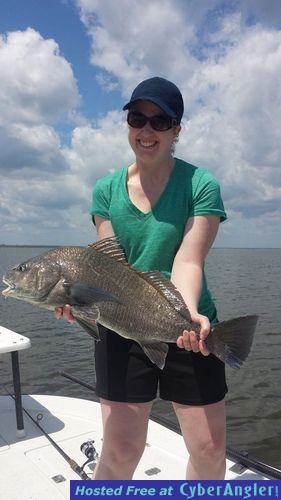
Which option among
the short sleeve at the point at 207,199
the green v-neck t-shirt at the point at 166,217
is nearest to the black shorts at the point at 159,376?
the green v-neck t-shirt at the point at 166,217

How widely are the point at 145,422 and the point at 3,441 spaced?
9.09ft

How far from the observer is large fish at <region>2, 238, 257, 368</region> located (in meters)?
3.30

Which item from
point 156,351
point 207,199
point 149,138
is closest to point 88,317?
point 156,351

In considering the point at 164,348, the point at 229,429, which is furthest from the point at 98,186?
the point at 229,429

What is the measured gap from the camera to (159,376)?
3.49m

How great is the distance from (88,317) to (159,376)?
72 centimetres

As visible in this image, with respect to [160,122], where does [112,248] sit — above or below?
below

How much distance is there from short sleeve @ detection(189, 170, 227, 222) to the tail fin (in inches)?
32.2

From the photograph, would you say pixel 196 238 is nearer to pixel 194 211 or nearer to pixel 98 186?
pixel 194 211

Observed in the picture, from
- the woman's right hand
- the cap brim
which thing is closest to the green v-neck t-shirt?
the cap brim

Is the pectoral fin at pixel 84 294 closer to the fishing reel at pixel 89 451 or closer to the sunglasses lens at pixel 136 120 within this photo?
the sunglasses lens at pixel 136 120

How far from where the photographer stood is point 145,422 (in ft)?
11.5

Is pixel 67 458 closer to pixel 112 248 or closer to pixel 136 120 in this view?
pixel 112 248

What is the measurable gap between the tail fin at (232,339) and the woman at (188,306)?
0.09 metres
